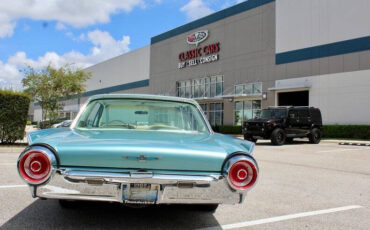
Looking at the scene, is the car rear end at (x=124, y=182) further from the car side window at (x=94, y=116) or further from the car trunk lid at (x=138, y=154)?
the car side window at (x=94, y=116)

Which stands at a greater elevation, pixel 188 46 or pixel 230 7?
pixel 230 7

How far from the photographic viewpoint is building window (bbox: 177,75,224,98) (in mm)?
33344

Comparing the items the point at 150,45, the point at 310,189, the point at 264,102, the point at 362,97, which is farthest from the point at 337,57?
the point at 150,45

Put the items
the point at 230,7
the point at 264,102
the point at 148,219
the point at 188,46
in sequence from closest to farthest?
the point at 148,219, the point at 264,102, the point at 230,7, the point at 188,46

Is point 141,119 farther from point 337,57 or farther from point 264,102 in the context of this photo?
point 264,102

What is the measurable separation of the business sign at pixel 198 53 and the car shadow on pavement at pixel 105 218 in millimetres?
30271

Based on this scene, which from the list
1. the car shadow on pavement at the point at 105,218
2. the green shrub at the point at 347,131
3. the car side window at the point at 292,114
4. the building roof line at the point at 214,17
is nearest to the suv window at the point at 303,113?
the car side window at the point at 292,114

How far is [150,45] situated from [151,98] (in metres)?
41.3

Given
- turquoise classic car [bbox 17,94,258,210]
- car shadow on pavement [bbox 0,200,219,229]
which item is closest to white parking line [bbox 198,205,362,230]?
car shadow on pavement [bbox 0,200,219,229]

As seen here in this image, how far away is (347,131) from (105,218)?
2150cm

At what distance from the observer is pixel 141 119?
411 centimetres

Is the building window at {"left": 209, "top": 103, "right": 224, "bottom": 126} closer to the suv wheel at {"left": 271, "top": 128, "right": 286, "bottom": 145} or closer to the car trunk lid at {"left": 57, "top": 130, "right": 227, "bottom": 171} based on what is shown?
the suv wheel at {"left": 271, "top": 128, "right": 286, "bottom": 145}

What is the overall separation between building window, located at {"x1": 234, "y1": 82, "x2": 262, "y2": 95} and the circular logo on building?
718 centimetres

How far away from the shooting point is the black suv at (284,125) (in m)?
16.5
